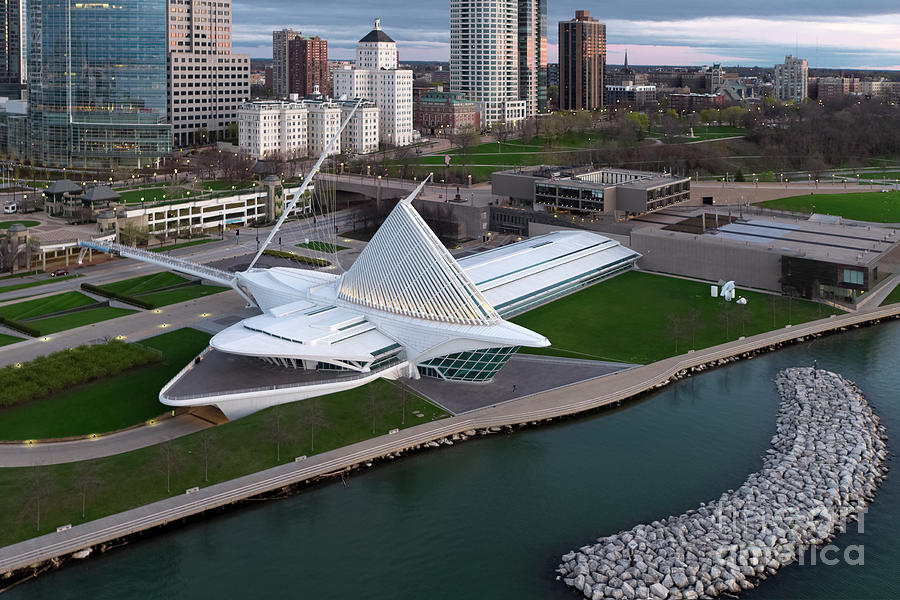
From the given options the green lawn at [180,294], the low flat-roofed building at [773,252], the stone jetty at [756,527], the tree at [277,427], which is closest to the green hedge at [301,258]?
the green lawn at [180,294]

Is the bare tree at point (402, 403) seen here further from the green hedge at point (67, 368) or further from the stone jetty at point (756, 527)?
the green hedge at point (67, 368)

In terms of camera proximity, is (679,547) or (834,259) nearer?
(679,547)

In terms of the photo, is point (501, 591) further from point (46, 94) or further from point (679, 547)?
point (46, 94)

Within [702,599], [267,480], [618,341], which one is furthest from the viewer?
[618,341]

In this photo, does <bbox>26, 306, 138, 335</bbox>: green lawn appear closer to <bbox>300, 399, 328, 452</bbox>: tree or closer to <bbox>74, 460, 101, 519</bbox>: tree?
<bbox>74, 460, 101, 519</bbox>: tree

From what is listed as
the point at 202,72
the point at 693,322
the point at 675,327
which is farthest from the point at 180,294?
the point at 202,72

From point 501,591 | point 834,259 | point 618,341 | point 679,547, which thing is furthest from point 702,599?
point 834,259

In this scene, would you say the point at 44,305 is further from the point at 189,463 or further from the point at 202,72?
the point at 202,72
